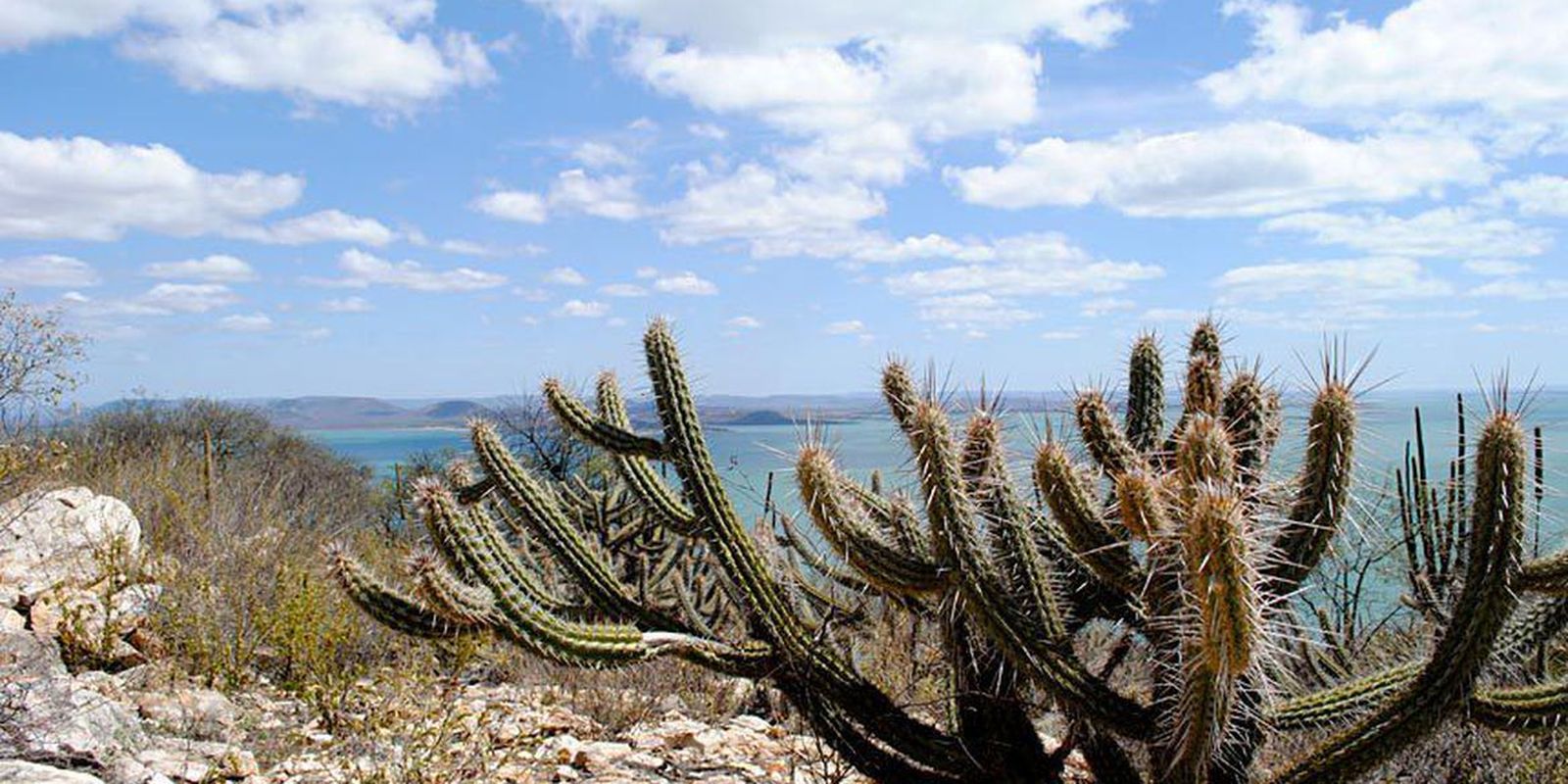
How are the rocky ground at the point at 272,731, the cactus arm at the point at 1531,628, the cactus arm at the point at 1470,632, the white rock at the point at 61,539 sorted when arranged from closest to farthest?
the cactus arm at the point at 1470,632, the cactus arm at the point at 1531,628, the rocky ground at the point at 272,731, the white rock at the point at 61,539

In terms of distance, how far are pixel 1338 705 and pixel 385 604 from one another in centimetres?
273

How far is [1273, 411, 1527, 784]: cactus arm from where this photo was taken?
2949 millimetres

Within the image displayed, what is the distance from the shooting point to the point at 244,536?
9.81m

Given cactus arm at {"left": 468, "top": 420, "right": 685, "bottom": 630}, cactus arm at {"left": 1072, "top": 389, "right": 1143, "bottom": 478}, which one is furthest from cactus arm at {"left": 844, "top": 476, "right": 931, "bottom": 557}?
cactus arm at {"left": 468, "top": 420, "right": 685, "bottom": 630}

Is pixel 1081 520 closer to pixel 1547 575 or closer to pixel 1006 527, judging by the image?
pixel 1006 527

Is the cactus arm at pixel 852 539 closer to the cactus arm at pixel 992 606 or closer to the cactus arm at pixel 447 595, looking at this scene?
the cactus arm at pixel 992 606

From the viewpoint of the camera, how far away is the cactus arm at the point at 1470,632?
295 cm

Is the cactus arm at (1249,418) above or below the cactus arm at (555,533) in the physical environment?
above

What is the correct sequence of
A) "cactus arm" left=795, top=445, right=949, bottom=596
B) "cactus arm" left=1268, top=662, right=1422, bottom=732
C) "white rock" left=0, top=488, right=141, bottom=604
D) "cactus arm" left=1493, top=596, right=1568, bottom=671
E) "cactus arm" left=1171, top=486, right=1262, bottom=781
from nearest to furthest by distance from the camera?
"cactus arm" left=1171, top=486, right=1262, bottom=781 → "cactus arm" left=1268, top=662, right=1422, bottom=732 → "cactus arm" left=795, top=445, right=949, bottom=596 → "cactus arm" left=1493, top=596, right=1568, bottom=671 → "white rock" left=0, top=488, right=141, bottom=604

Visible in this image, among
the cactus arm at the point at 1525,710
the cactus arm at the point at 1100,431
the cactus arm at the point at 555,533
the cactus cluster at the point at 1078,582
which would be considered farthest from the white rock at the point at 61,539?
the cactus arm at the point at 1525,710

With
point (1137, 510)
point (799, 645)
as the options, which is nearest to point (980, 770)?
point (799, 645)

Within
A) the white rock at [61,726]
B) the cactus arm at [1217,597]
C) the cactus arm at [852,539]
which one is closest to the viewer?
the cactus arm at [1217,597]

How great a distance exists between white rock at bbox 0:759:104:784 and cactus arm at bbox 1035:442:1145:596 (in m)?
3.64

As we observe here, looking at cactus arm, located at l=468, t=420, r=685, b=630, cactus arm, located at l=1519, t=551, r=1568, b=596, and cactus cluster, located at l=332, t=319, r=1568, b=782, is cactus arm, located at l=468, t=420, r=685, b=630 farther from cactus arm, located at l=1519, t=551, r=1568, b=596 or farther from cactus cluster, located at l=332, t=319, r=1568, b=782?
cactus arm, located at l=1519, t=551, r=1568, b=596
